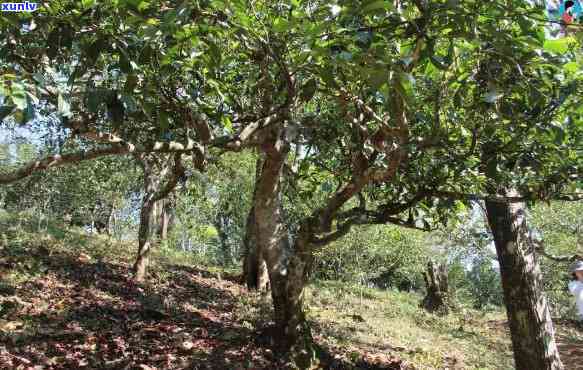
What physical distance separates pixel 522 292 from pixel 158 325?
4520 millimetres

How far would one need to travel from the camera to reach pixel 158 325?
6.25 meters

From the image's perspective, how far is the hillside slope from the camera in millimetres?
5152

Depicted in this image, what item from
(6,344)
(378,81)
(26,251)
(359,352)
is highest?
(378,81)

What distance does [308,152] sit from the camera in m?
5.32

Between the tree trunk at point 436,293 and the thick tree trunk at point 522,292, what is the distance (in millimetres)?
12156

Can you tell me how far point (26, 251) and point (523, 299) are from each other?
8.19m

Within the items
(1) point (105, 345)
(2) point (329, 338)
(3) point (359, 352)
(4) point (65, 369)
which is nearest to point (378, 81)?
(4) point (65, 369)

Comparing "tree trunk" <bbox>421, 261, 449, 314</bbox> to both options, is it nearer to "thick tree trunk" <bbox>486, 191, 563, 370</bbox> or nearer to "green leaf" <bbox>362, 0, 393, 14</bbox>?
"thick tree trunk" <bbox>486, 191, 563, 370</bbox>

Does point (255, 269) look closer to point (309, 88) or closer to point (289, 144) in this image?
point (289, 144)

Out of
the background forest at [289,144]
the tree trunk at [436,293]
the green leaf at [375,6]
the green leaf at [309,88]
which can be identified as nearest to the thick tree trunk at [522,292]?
the background forest at [289,144]

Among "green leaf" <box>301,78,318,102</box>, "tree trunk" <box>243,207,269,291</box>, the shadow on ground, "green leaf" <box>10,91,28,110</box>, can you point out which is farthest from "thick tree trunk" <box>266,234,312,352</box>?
"tree trunk" <box>243,207,269,291</box>

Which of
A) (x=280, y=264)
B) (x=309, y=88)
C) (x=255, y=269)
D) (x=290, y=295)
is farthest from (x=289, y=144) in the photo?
(x=255, y=269)

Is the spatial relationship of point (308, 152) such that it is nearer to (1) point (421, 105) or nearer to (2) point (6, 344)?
(1) point (421, 105)

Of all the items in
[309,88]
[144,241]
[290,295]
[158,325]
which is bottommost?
[158,325]
